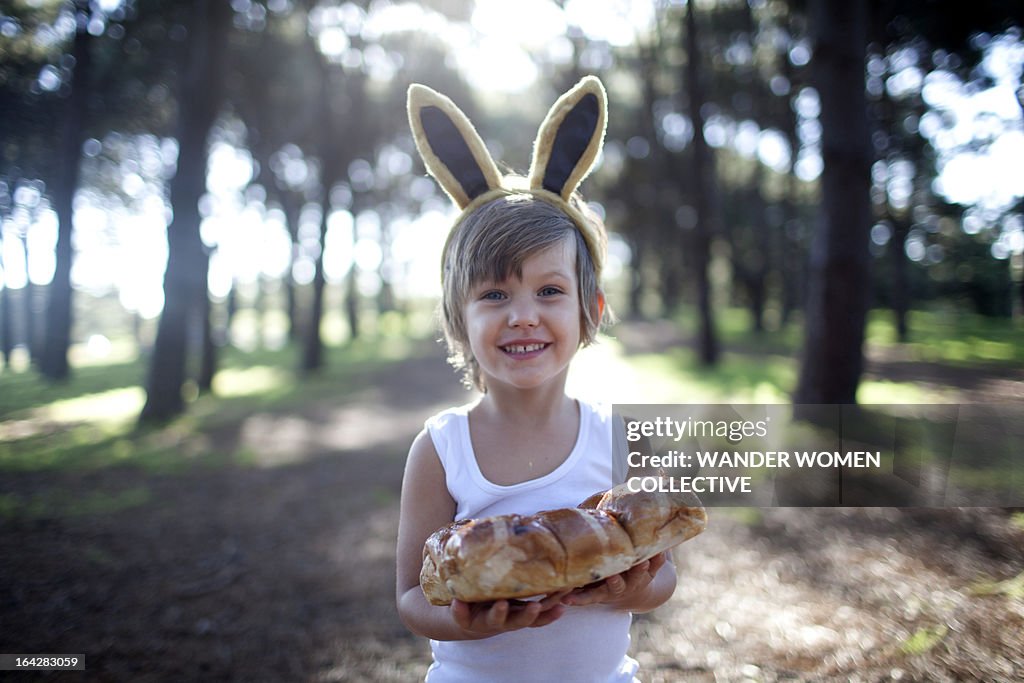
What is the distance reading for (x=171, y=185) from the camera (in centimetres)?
972

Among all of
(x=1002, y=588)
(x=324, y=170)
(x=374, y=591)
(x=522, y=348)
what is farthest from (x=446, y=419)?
(x=324, y=170)

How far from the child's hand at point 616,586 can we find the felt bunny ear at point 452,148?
126cm

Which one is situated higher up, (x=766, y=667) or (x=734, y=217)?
(x=734, y=217)

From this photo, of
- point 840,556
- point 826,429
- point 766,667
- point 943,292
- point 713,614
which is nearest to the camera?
point 766,667

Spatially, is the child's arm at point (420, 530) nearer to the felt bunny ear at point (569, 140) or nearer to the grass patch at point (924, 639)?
the felt bunny ear at point (569, 140)

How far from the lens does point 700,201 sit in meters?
14.1

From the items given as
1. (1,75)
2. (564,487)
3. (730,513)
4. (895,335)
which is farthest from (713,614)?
(895,335)

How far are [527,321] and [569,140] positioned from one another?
761mm

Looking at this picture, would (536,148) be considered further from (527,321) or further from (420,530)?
(420,530)

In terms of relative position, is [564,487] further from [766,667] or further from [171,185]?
[171,185]

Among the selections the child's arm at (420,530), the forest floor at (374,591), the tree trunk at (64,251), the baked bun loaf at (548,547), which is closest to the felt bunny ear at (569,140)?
the child's arm at (420,530)

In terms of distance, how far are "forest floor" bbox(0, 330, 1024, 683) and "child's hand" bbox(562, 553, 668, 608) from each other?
216cm

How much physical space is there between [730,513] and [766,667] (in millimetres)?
2467

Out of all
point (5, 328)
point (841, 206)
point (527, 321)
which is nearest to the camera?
point (527, 321)
